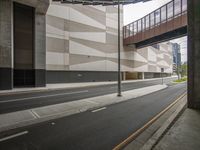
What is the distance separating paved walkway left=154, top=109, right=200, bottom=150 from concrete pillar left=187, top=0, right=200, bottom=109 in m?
1.96

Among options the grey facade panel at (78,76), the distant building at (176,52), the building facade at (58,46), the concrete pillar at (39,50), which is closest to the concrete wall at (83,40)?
the building facade at (58,46)

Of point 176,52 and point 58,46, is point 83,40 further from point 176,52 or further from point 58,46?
point 176,52

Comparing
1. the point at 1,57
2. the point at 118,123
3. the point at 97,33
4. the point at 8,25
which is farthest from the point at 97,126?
the point at 97,33

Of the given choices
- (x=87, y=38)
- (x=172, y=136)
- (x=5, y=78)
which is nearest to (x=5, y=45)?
(x=5, y=78)

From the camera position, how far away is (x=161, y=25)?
26656 millimetres

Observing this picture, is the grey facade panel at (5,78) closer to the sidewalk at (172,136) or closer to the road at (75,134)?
the road at (75,134)

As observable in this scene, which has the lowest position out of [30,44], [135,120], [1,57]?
[135,120]

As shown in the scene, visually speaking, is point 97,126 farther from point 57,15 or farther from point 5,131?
point 57,15

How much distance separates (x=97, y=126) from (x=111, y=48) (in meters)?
31.2

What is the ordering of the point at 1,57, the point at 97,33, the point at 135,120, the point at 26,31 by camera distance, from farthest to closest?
the point at 97,33 → the point at 26,31 → the point at 1,57 → the point at 135,120

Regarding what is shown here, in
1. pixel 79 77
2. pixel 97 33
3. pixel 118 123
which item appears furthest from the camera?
pixel 97 33

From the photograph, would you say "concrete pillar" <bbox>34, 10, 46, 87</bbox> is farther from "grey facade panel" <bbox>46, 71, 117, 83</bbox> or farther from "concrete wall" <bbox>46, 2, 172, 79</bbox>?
"grey facade panel" <bbox>46, 71, 117, 83</bbox>

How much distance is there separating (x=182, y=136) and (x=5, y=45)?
19.5m

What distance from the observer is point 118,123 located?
5.58 meters
